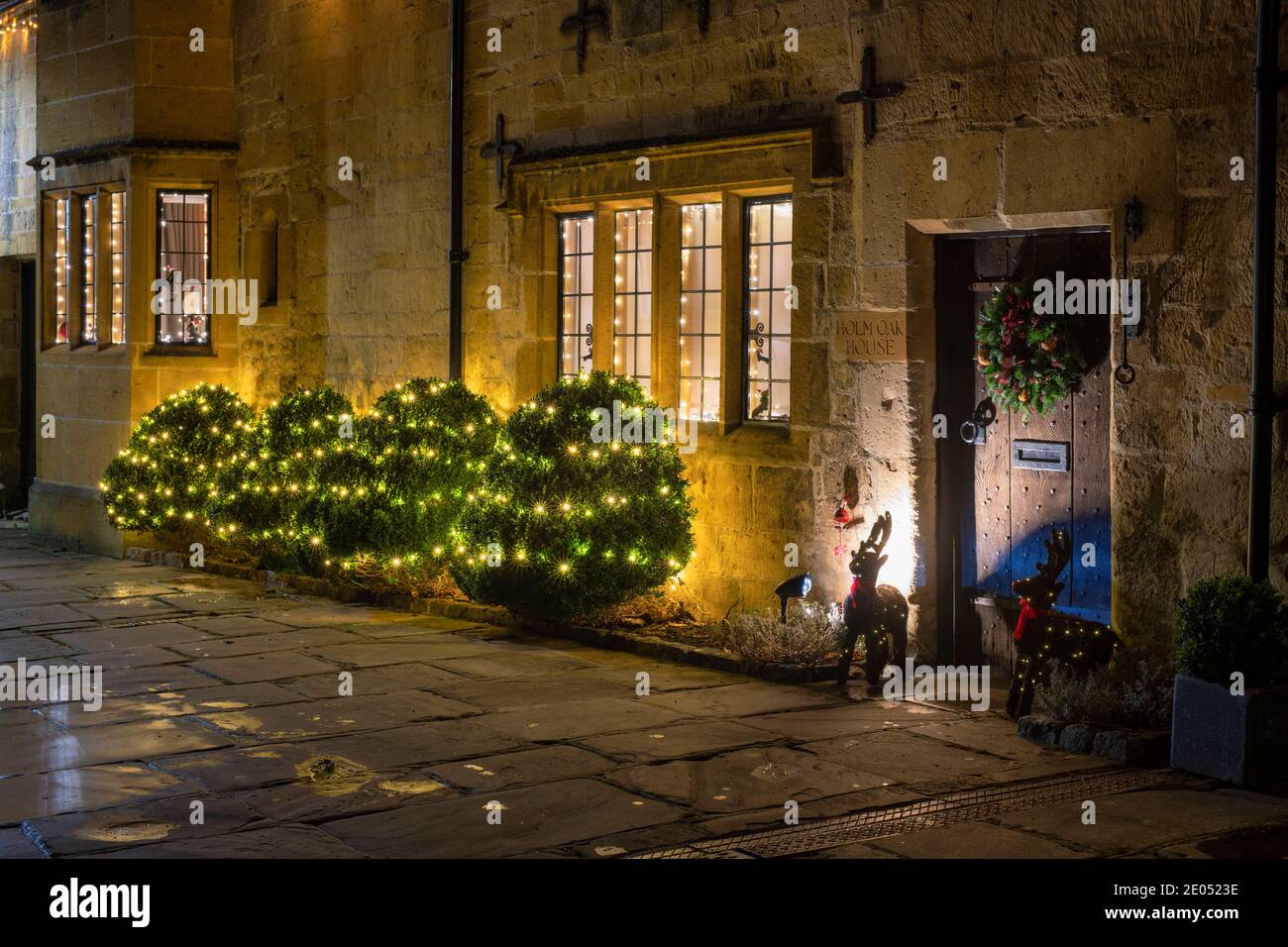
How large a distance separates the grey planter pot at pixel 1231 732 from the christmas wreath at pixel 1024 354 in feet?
6.44

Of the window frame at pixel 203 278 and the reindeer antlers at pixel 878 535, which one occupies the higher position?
the window frame at pixel 203 278

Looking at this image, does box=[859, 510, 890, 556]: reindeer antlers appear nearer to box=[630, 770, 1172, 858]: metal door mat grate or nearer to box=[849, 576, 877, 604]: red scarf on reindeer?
box=[849, 576, 877, 604]: red scarf on reindeer

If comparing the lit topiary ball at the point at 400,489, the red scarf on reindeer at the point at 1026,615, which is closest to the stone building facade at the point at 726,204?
the red scarf on reindeer at the point at 1026,615

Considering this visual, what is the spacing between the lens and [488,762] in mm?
6746

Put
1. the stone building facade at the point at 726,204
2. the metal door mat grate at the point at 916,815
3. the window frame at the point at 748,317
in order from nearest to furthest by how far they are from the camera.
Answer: the metal door mat grate at the point at 916,815
the stone building facade at the point at 726,204
the window frame at the point at 748,317

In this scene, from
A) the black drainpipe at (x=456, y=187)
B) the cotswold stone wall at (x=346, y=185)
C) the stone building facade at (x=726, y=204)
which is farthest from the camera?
the cotswold stone wall at (x=346, y=185)

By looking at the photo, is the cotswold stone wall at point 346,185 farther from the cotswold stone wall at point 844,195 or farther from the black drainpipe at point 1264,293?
the black drainpipe at point 1264,293

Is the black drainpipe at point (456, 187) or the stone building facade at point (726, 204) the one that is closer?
the stone building facade at point (726, 204)

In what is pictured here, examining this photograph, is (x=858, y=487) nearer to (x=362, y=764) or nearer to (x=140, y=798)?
(x=362, y=764)

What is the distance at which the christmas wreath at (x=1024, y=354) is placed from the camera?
8062 mm

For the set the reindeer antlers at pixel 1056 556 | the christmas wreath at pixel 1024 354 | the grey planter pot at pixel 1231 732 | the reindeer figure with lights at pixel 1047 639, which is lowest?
the grey planter pot at pixel 1231 732

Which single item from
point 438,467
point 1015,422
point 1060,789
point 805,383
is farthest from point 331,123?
point 1060,789

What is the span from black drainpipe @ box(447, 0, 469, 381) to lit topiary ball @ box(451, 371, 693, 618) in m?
2.34

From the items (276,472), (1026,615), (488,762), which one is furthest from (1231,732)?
(276,472)
